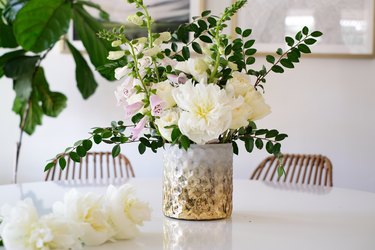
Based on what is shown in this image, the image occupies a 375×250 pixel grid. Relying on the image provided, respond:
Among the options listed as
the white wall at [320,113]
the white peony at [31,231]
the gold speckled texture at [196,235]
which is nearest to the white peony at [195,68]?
the gold speckled texture at [196,235]

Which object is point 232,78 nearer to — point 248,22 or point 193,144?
point 193,144

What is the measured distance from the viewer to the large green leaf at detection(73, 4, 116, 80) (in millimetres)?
2598

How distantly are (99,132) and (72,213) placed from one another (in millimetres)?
269

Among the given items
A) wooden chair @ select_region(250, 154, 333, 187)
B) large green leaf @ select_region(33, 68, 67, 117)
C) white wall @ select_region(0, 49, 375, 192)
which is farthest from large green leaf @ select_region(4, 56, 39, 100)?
wooden chair @ select_region(250, 154, 333, 187)

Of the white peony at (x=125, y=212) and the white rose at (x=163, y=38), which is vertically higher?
the white rose at (x=163, y=38)

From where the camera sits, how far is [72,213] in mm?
1061

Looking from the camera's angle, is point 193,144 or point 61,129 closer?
point 193,144

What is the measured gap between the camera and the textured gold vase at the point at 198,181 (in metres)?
A: 1.29

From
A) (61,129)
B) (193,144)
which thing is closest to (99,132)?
(193,144)

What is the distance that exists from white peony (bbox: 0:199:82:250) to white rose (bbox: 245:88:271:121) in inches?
19.0

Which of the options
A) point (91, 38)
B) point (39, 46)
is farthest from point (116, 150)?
point (91, 38)

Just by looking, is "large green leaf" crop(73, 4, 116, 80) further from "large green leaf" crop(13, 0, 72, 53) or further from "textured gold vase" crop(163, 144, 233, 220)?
"textured gold vase" crop(163, 144, 233, 220)

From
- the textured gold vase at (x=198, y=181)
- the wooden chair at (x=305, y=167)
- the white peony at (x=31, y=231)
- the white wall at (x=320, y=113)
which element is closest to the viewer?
the white peony at (x=31, y=231)

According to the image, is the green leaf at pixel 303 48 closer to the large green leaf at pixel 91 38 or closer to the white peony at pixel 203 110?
the white peony at pixel 203 110
